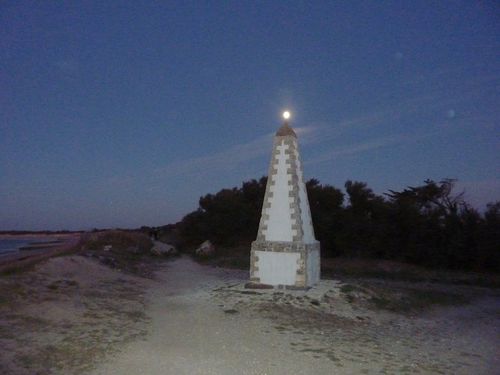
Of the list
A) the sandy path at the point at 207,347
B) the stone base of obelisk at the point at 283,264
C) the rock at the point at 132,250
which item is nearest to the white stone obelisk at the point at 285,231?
the stone base of obelisk at the point at 283,264

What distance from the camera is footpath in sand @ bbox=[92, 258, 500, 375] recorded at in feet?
22.4

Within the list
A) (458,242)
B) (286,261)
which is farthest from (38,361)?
(458,242)

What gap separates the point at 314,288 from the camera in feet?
42.7

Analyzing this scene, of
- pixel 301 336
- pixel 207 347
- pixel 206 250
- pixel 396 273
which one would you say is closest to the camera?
pixel 207 347

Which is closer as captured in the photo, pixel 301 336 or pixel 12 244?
pixel 301 336

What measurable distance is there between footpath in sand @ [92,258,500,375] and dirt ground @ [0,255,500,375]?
3cm

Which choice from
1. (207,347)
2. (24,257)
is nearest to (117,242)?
(24,257)

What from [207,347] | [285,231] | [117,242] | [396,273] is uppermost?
[285,231]

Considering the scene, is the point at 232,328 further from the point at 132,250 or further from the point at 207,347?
the point at 132,250

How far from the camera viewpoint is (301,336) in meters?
8.73

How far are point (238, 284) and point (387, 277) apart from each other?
32.1 feet

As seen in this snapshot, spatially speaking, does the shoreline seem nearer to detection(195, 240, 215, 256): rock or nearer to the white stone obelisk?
the white stone obelisk

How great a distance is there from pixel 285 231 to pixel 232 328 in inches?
191

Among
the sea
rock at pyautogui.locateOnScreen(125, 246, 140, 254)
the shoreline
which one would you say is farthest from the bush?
the shoreline
